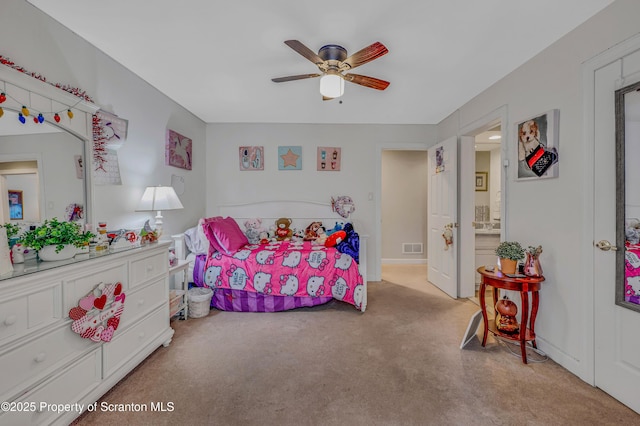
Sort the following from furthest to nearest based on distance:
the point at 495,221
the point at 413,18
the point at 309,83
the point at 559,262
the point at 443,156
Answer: the point at 495,221
the point at 443,156
the point at 309,83
the point at 559,262
the point at 413,18

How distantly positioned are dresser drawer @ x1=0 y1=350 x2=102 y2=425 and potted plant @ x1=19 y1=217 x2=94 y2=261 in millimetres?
589

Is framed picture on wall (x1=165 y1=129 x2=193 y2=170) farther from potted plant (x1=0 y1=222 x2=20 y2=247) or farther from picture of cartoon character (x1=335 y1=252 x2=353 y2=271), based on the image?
picture of cartoon character (x1=335 y1=252 x2=353 y2=271)

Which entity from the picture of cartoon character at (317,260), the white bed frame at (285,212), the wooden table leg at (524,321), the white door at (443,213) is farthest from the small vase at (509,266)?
the white bed frame at (285,212)

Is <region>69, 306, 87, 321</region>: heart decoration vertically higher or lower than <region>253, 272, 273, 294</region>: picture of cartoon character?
higher

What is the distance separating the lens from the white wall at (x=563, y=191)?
68.1 inches

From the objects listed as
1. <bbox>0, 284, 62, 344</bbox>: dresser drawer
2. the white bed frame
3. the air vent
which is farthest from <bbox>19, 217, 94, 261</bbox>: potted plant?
the air vent

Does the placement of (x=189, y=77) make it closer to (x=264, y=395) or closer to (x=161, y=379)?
(x=161, y=379)

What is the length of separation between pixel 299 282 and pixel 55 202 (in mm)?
2052

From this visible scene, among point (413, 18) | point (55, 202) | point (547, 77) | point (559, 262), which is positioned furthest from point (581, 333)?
point (55, 202)

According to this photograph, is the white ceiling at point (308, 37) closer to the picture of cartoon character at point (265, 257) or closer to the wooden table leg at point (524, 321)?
the picture of cartoon character at point (265, 257)

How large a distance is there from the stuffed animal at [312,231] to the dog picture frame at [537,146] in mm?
2444

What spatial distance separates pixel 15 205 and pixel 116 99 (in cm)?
126

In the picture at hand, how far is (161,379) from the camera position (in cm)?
179

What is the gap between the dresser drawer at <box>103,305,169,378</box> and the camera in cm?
163
